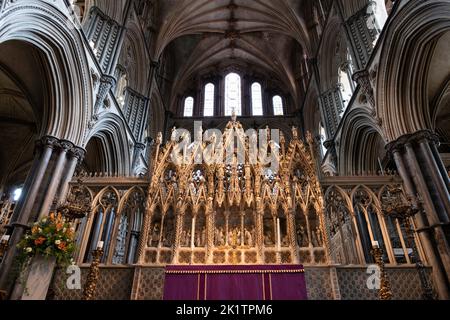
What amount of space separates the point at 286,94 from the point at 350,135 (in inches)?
461

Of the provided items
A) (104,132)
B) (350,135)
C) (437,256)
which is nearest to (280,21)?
(350,135)

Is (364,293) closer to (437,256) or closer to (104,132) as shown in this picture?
(437,256)

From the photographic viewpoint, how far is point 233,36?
22.6m

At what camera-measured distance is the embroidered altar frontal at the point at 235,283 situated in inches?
229

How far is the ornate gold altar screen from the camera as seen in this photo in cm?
649

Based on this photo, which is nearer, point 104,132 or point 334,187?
→ point 334,187

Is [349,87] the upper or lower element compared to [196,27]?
lower

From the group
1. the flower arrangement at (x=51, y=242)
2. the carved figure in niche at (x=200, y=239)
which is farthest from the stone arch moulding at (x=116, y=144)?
the carved figure in niche at (x=200, y=239)

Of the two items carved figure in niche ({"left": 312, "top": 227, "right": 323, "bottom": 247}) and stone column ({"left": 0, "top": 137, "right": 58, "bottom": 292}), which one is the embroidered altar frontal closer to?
carved figure in niche ({"left": 312, "top": 227, "right": 323, "bottom": 247})

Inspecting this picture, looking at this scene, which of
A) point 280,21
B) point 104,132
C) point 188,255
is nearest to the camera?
point 188,255

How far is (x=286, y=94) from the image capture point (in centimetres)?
2369

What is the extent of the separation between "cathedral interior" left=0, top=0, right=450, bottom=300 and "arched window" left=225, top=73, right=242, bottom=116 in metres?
7.17

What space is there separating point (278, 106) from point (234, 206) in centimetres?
1746

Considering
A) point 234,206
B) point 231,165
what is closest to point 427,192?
point 234,206
